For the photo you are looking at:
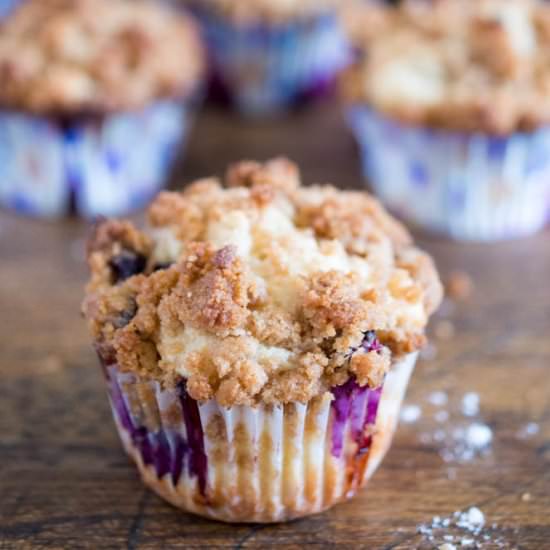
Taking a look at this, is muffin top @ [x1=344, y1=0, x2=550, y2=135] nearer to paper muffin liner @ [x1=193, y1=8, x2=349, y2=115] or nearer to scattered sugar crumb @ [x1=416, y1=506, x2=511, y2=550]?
paper muffin liner @ [x1=193, y1=8, x2=349, y2=115]

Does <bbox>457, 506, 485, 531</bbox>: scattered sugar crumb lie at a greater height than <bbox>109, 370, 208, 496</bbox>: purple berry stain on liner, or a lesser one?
lesser

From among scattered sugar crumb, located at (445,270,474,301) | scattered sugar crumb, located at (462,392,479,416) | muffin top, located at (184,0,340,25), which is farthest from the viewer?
muffin top, located at (184,0,340,25)

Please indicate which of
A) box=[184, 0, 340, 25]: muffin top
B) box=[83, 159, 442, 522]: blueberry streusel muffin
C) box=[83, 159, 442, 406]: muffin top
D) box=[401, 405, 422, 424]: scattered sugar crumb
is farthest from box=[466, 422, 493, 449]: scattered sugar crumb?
box=[184, 0, 340, 25]: muffin top

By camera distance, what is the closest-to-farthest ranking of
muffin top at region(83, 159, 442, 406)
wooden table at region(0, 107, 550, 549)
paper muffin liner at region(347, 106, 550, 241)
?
1. muffin top at region(83, 159, 442, 406)
2. wooden table at region(0, 107, 550, 549)
3. paper muffin liner at region(347, 106, 550, 241)

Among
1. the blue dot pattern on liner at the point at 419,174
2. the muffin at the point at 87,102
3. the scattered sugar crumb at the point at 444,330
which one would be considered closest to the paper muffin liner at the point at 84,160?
the muffin at the point at 87,102

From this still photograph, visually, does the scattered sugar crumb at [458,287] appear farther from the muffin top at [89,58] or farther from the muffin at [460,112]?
the muffin top at [89,58]

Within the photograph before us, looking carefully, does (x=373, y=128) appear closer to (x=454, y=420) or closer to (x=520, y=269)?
(x=520, y=269)
